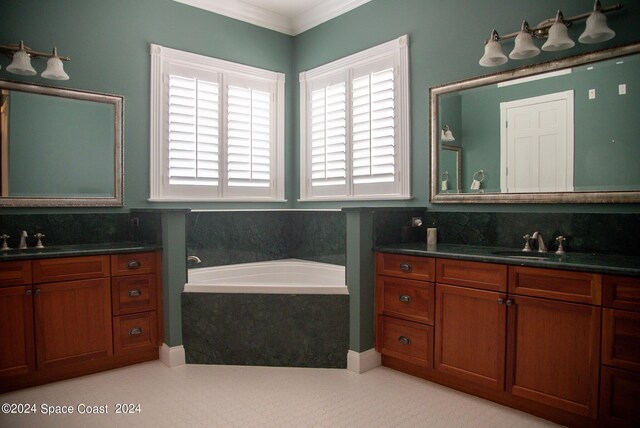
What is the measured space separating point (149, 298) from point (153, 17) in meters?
2.32

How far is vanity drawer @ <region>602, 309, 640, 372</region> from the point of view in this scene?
78.2 inches

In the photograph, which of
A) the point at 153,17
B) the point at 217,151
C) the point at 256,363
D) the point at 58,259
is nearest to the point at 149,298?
the point at 58,259

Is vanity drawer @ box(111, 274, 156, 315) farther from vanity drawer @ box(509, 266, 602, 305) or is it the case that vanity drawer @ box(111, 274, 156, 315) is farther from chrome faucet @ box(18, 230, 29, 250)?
vanity drawer @ box(509, 266, 602, 305)

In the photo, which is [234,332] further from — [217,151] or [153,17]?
[153,17]

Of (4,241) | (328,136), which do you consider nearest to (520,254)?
(328,136)

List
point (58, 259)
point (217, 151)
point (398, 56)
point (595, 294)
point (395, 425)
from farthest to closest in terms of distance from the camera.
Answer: point (217, 151) < point (398, 56) < point (58, 259) < point (395, 425) < point (595, 294)

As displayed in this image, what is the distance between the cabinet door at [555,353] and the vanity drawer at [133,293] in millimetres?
2390

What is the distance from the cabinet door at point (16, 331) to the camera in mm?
2658

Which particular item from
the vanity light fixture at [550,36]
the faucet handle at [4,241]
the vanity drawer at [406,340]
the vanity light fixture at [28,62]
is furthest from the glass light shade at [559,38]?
the faucet handle at [4,241]

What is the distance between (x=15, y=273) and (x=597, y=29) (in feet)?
11.9

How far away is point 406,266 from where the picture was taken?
2.94 metres

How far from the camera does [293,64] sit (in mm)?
4680

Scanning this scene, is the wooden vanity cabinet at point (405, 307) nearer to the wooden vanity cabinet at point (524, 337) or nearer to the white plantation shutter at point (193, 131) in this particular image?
the wooden vanity cabinet at point (524, 337)

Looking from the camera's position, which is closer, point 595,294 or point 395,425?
point 595,294
